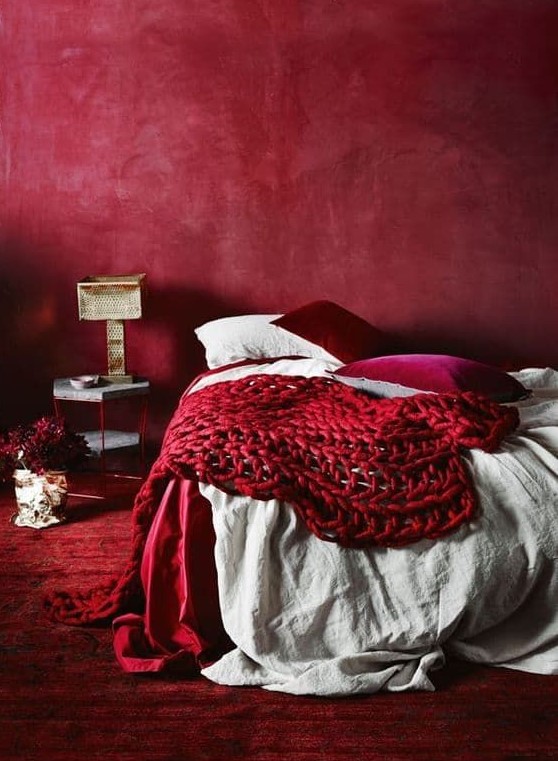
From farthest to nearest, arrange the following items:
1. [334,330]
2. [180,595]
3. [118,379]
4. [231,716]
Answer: [118,379], [334,330], [180,595], [231,716]

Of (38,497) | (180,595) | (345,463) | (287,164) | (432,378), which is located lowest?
(38,497)

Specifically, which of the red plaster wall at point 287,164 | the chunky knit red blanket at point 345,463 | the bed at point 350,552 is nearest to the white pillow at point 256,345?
the red plaster wall at point 287,164

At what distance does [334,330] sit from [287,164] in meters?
0.98

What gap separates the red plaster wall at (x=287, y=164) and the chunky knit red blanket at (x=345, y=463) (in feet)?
5.51

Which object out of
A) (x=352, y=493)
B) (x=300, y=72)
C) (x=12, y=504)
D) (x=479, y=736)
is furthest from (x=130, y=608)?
(x=300, y=72)

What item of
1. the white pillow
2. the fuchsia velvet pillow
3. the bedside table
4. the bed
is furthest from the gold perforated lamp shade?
the bed

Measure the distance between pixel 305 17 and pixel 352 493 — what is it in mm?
2630

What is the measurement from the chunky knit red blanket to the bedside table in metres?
1.21

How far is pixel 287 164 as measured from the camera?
152 inches

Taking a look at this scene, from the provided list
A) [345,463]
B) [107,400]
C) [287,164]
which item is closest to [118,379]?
[107,400]

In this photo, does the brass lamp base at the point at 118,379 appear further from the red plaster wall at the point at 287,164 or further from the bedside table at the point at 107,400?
the red plaster wall at the point at 287,164

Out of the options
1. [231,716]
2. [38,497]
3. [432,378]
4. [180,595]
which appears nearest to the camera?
[231,716]

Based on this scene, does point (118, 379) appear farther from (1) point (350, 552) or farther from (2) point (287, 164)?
(1) point (350, 552)

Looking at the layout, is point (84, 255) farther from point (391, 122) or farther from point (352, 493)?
point (352, 493)
